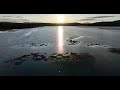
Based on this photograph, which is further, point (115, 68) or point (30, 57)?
point (30, 57)
